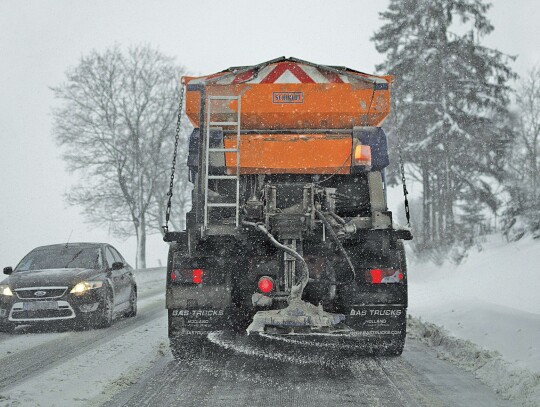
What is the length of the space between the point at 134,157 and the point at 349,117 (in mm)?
31591

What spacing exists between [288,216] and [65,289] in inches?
203

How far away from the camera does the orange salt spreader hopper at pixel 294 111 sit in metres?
7.45

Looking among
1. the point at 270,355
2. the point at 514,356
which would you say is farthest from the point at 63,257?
the point at 514,356

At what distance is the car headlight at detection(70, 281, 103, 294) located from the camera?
1065 centimetres

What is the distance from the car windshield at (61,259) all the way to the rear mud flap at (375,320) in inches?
239

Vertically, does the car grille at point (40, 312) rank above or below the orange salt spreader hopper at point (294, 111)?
below

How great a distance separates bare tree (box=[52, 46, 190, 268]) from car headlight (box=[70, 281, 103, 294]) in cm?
2706

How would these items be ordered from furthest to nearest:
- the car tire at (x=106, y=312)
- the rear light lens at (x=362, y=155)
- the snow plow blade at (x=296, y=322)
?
the car tire at (x=106, y=312) < the rear light lens at (x=362, y=155) < the snow plow blade at (x=296, y=322)

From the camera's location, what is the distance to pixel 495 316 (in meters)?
9.02

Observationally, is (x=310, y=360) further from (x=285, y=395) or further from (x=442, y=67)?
(x=442, y=67)

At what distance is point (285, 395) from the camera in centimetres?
586

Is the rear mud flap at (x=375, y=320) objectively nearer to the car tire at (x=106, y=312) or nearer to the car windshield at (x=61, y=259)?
the car tire at (x=106, y=312)

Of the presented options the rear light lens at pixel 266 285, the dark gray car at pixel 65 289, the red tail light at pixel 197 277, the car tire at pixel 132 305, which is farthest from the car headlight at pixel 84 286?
the rear light lens at pixel 266 285

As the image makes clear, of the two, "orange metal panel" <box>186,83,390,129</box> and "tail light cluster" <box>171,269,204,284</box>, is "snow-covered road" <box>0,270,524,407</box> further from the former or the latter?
"orange metal panel" <box>186,83,390,129</box>
